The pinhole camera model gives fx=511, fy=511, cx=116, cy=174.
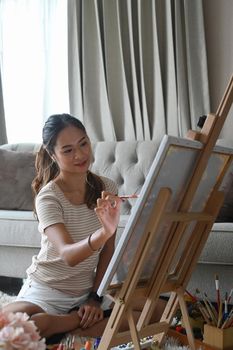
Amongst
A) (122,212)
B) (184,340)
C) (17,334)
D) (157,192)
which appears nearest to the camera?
(17,334)

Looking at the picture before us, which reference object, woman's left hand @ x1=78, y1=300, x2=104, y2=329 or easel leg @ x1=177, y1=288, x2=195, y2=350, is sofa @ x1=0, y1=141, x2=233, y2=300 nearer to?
woman's left hand @ x1=78, y1=300, x2=104, y2=329

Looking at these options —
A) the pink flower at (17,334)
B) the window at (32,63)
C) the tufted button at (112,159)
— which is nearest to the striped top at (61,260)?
the pink flower at (17,334)

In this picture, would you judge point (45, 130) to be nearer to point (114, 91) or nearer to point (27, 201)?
point (27, 201)

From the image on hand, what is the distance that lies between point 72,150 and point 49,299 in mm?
507

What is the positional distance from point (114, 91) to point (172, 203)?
2300mm

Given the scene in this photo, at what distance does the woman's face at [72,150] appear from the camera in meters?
1.71

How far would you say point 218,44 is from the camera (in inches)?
129

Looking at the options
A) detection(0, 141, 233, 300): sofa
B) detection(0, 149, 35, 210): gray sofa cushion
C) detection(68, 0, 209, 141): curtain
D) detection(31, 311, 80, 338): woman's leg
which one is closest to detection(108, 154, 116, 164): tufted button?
detection(0, 141, 233, 300): sofa

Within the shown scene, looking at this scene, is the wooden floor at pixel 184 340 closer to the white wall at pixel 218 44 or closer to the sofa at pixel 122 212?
the sofa at pixel 122 212

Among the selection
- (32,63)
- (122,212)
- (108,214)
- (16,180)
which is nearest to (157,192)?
(108,214)

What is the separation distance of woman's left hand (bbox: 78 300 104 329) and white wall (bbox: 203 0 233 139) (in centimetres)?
187

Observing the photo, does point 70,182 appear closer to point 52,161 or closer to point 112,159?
point 52,161

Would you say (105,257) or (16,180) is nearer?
(105,257)

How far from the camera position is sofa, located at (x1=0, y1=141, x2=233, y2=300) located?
2.14 m
